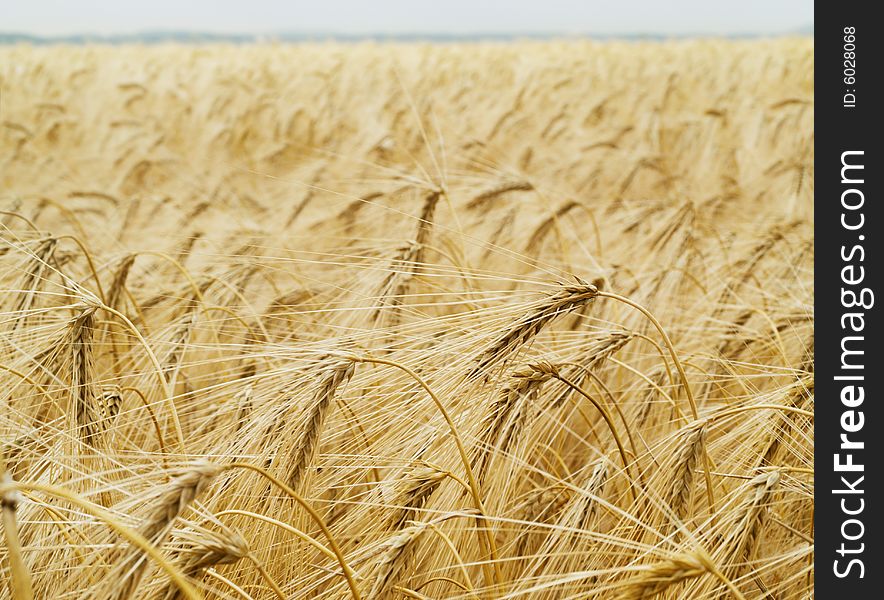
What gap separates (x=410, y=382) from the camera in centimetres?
118

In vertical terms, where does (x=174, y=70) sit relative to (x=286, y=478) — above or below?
above

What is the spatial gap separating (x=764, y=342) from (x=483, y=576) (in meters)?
0.84

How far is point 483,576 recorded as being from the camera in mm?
1247

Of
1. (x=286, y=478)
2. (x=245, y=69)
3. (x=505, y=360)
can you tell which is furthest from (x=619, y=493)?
(x=245, y=69)

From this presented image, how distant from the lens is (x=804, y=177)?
3232 mm

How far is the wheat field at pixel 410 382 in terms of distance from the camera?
3.18 feet

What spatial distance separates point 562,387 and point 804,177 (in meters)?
2.50

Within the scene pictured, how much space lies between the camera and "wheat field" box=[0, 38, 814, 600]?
970mm

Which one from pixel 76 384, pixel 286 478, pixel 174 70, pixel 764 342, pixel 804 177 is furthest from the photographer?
pixel 174 70

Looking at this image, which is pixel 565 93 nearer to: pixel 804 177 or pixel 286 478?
pixel 804 177

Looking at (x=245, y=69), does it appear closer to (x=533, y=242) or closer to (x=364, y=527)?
(x=533, y=242)

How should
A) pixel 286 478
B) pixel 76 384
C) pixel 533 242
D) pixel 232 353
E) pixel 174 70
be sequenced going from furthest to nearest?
pixel 174 70
pixel 533 242
pixel 232 353
pixel 76 384
pixel 286 478

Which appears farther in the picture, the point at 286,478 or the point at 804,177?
the point at 804,177
